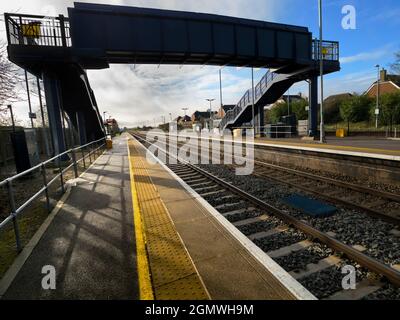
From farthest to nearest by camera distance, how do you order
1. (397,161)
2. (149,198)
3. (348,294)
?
(397,161)
(149,198)
(348,294)

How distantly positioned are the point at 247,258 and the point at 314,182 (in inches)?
259

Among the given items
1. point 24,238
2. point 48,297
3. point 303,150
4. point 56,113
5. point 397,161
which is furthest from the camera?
point 56,113

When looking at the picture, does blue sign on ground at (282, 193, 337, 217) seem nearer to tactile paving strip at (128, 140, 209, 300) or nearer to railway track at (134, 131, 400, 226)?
railway track at (134, 131, 400, 226)

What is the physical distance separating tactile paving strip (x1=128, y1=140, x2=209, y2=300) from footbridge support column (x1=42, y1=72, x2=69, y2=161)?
12721mm

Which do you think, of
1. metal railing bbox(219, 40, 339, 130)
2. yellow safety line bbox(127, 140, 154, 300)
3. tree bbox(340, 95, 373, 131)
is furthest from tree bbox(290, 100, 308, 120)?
yellow safety line bbox(127, 140, 154, 300)

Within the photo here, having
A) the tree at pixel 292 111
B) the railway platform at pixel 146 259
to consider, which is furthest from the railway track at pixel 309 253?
the tree at pixel 292 111

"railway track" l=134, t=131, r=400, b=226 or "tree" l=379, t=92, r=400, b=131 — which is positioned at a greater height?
"tree" l=379, t=92, r=400, b=131

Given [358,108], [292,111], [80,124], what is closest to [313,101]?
[80,124]

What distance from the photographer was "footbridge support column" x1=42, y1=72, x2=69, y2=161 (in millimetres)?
16188

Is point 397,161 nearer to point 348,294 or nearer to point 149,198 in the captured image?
point 348,294

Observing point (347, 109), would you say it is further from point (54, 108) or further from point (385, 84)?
point (54, 108)

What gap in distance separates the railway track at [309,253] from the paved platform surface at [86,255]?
93.1 inches
